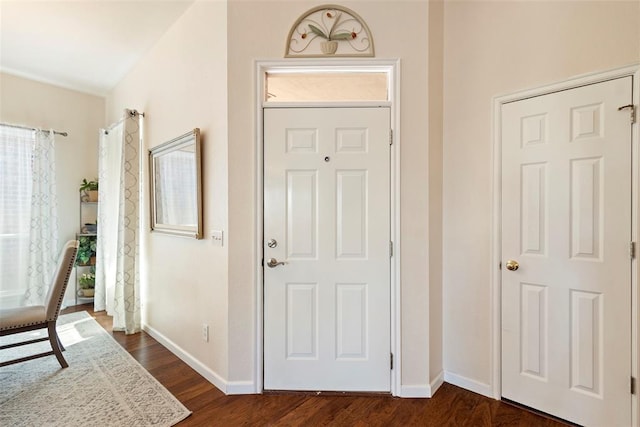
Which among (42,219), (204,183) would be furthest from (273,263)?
(42,219)

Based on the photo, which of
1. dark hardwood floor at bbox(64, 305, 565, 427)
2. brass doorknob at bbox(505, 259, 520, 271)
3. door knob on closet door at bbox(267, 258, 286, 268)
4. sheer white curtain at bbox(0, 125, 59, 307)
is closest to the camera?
dark hardwood floor at bbox(64, 305, 565, 427)

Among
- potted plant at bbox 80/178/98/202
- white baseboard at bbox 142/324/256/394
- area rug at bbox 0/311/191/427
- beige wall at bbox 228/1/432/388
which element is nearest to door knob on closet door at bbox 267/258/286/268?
beige wall at bbox 228/1/432/388

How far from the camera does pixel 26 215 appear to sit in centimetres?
353

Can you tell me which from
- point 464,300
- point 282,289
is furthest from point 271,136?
point 464,300

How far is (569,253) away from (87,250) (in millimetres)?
5115

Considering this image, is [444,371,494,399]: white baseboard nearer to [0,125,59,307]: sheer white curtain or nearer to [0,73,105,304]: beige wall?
[0,125,59,307]: sheer white curtain

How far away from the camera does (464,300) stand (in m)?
2.16

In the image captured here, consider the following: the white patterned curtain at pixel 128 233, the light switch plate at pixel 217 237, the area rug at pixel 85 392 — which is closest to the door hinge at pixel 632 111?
the light switch plate at pixel 217 237

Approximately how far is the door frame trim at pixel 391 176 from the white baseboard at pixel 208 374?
9 cm

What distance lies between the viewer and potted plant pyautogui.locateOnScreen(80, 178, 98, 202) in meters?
3.98

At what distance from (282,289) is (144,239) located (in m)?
2.02

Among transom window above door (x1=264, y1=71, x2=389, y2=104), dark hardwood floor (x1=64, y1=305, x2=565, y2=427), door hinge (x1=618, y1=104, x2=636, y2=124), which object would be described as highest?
transom window above door (x1=264, y1=71, x2=389, y2=104)

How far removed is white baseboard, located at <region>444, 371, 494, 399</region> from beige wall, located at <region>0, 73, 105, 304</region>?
4703 mm

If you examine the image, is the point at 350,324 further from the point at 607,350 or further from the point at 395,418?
the point at 607,350
